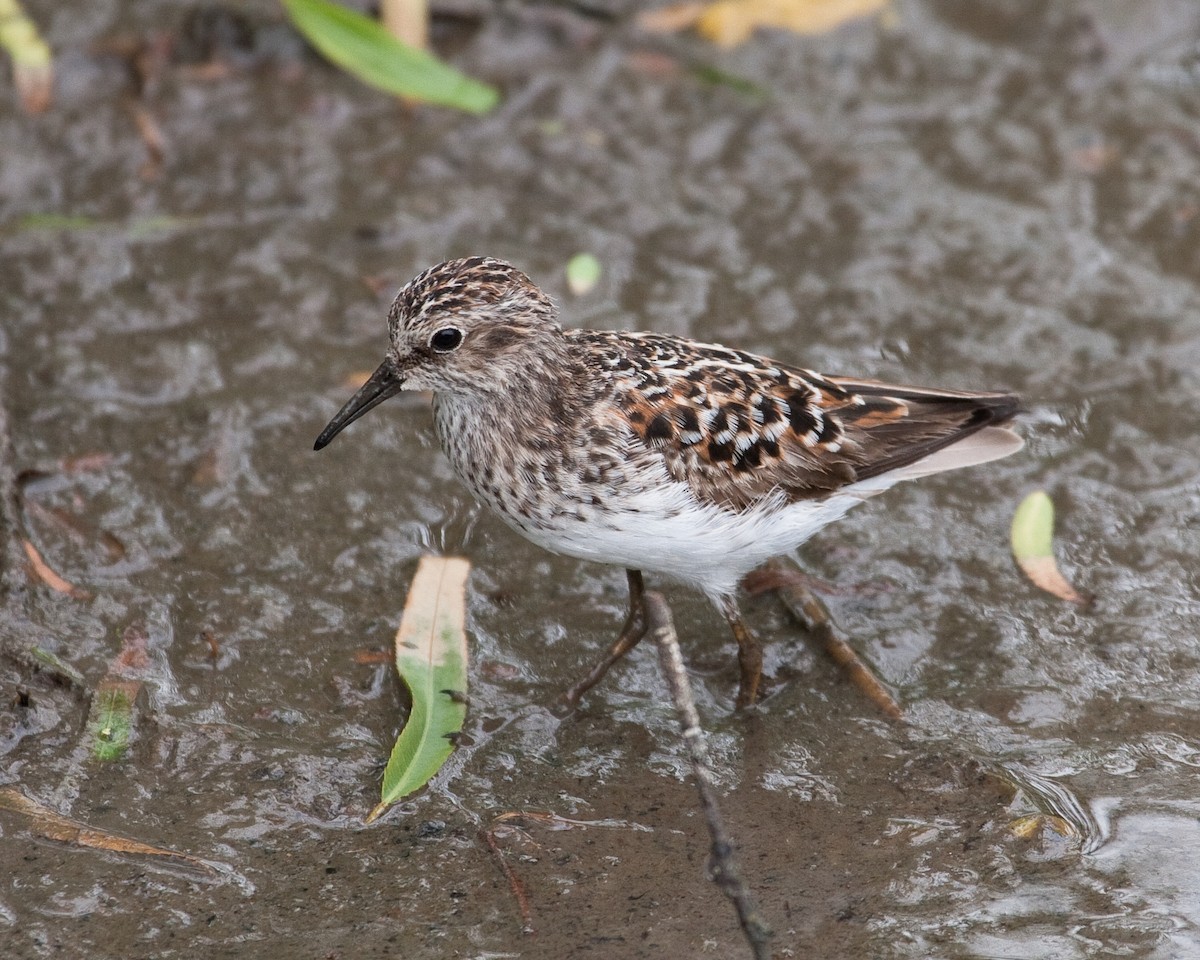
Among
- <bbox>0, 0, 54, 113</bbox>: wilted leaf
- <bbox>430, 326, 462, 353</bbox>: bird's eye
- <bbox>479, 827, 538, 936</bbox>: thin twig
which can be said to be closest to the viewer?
<bbox>479, 827, 538, 936</bbox>: thin twig

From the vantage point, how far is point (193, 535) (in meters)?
6.79

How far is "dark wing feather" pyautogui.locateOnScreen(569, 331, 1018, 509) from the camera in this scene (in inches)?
231

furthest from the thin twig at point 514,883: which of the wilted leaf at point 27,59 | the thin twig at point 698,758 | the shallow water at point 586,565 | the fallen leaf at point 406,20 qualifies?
the wilted leaf at point 27,59

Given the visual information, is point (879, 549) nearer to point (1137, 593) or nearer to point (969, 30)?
point (1137, 593)

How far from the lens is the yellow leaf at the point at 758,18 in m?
9.93

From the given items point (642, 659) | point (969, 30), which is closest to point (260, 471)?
point (642, 659)

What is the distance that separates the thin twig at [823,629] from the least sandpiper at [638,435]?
400mm

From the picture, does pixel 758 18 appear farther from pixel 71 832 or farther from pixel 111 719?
pixel 71 832

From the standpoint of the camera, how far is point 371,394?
19.8ft

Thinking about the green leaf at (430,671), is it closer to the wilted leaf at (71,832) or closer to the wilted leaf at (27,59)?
→ the wilted leaf at (71,832)

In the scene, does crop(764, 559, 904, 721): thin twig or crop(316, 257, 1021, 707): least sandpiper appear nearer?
crop(316, 257, 1021, 707): least sandpiper

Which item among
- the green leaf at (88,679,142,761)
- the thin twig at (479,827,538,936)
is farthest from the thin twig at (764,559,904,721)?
the green leaf at (88,679,142,761)

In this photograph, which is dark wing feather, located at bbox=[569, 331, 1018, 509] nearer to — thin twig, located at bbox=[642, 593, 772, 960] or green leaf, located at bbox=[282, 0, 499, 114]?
thin twig, located at bbox=[642, 593, 772, 960]

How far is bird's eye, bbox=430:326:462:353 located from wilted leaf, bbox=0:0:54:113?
13.9ft
